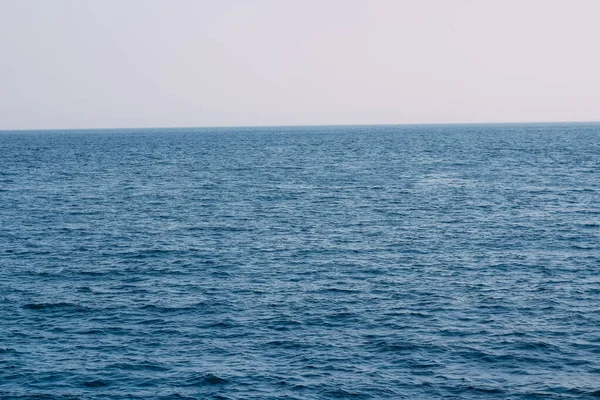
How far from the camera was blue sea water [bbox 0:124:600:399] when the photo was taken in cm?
3225

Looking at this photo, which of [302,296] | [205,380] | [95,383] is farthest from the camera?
[302,296]

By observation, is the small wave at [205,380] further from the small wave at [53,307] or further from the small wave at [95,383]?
the small wave at [53,307]

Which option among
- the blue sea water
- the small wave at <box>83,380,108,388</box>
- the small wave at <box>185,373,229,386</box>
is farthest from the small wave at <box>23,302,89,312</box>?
the small wave at <box>185,373,229,386</box>

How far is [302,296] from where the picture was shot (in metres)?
45.0

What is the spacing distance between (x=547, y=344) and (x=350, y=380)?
451 inches

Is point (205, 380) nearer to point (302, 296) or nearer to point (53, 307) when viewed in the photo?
point (302, 296)

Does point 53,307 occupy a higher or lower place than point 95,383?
higher

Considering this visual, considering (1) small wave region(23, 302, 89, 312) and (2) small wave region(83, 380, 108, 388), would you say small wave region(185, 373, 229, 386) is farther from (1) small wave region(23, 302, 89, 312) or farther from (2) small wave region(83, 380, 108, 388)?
(1) small wave region(23, 302, 89, 312)

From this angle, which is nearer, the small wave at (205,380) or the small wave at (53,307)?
the small wave at (205,380)

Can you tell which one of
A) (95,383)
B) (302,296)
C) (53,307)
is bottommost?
(95,383)

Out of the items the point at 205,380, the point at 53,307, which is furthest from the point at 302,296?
the point at 53,307

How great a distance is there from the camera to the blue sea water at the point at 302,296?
32250mm

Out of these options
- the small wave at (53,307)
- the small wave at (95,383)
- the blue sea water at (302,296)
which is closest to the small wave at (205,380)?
the blue sea water at (302,296)

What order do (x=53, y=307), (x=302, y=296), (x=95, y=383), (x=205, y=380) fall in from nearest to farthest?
(x=95, y=383)
(x=205, y=380)
(x=53, y=307)
(x=302, y=296)
